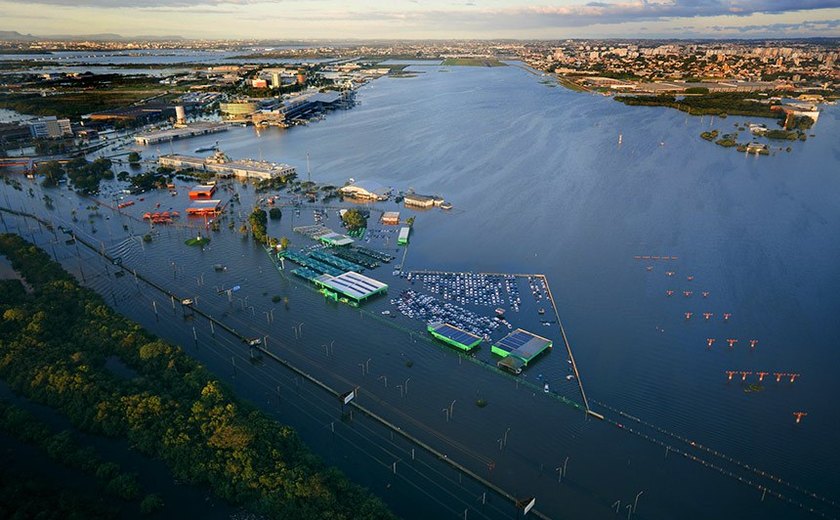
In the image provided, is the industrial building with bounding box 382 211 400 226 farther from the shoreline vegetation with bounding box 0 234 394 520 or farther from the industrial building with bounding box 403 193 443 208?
the shoreline vegetation with bounding box 0 234 394 520

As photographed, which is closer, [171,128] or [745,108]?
[171,128]

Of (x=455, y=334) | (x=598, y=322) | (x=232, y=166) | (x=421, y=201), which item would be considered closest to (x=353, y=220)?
(x=421, y=201)

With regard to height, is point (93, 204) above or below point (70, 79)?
below

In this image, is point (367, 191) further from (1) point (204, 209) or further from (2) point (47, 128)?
(2) point (47, 128)

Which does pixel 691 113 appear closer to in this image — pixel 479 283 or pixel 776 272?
pixel 776 272

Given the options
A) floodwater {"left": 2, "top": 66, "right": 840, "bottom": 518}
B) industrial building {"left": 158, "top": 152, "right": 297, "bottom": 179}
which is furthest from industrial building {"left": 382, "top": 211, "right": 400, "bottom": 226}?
industrial building {"left": 158, "top": 152, "right": 297, "bottom": 179}

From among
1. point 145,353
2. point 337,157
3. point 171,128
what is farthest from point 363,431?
point 171,128
